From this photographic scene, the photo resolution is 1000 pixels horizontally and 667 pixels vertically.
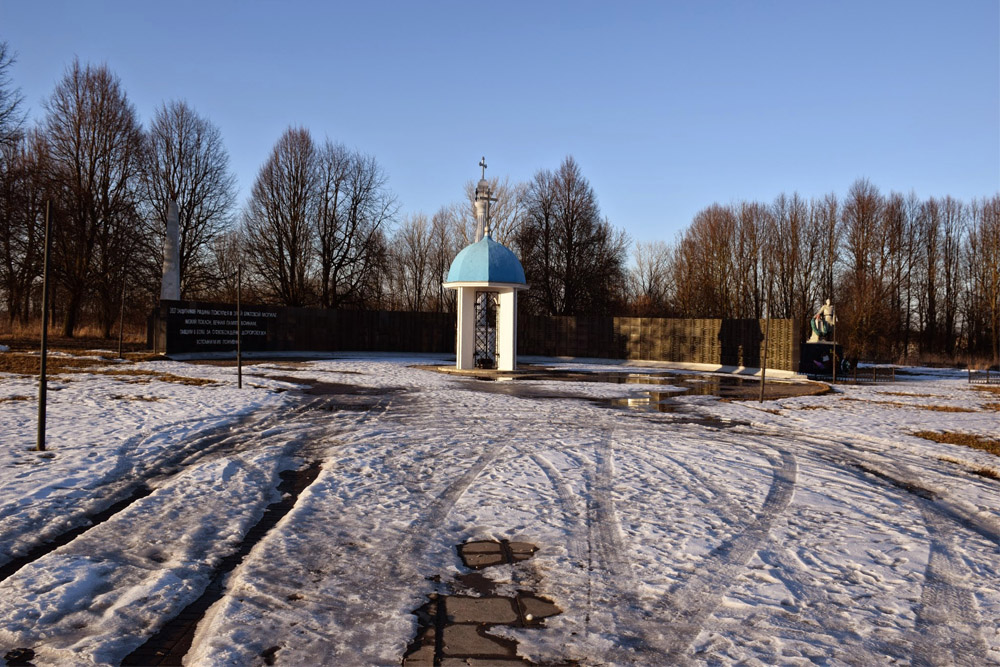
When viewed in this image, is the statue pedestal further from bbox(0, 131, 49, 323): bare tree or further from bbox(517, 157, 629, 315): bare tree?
bbox(0, 131, 49, 323): bare tree

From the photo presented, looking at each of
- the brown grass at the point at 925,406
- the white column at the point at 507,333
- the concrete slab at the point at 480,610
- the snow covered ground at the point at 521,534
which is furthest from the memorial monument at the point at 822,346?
the concrete slab at the point at 480,610

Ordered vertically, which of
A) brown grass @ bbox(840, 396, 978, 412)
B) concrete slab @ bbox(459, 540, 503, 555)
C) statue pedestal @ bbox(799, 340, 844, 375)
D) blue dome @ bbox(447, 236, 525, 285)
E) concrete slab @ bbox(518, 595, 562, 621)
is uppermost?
blue dome @ bbox(447, 236, 525, 285)

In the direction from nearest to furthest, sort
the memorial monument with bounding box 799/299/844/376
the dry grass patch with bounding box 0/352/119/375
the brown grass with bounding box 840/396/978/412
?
the brown grass with bounding box 840/396/978/412 → the dry grass patch with bounding box 0/352/119/375 → the memorial monument with bounding box 799/299/844/376

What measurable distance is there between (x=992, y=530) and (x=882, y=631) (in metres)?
3.08

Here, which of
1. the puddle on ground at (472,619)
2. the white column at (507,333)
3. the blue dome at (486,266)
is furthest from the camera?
the white column at (507,333)

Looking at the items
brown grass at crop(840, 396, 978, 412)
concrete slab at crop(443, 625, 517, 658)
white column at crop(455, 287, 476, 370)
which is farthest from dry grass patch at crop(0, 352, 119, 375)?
brown grass at crop(840, 396, 978, 412)

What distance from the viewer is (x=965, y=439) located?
11.2 metres

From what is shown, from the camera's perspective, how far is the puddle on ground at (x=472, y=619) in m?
3.73

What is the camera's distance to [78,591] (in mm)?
4395

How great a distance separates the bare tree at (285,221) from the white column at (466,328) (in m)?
18.6

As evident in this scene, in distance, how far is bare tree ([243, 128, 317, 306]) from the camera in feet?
133

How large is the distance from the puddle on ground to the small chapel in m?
19.1

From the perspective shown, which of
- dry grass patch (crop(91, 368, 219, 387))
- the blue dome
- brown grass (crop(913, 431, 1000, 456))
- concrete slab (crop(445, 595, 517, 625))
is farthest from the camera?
the blue dome

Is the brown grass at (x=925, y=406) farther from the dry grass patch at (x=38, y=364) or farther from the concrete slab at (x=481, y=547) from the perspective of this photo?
the dry grass patch at (x=38, y=364)
